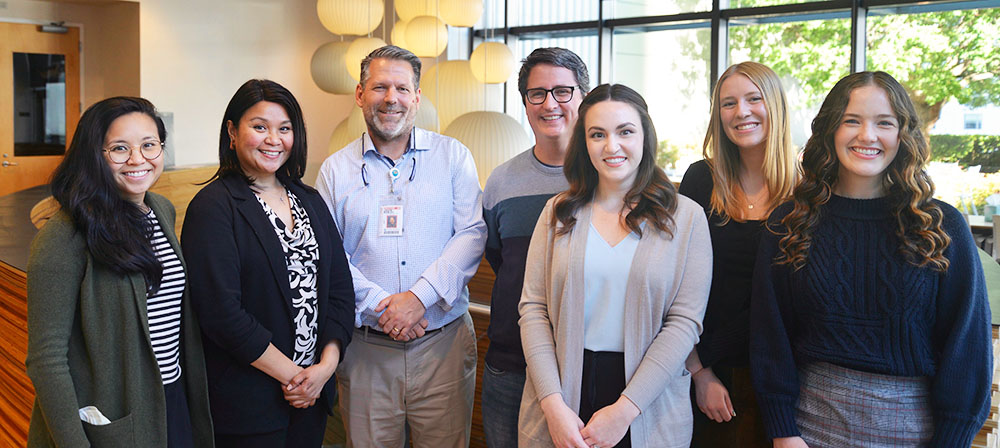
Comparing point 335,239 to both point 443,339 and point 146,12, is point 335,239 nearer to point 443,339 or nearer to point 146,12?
Result: point 443,339

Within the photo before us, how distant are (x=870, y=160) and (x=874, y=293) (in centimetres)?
31

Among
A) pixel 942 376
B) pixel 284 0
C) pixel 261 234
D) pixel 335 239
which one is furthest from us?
pixel 284 0

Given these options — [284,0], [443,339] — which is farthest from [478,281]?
[284,0]

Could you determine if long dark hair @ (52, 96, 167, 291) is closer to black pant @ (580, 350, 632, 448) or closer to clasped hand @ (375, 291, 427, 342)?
clasped hand @ (375, 291, 427, 342)

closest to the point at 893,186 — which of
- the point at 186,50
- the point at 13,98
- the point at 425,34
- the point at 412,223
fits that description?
the point at 412,223

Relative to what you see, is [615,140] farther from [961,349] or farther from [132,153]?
[132,153]

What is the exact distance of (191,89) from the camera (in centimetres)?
939

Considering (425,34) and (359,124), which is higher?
(425,34)

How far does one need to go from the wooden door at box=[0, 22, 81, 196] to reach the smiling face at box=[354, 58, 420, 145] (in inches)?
291

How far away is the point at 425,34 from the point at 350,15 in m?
0.70

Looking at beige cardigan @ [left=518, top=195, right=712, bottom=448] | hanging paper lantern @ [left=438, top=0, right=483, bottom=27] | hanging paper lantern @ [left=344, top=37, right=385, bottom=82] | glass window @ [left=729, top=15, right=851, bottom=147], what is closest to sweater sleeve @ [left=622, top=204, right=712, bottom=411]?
beige cardigan @ [left=518, top=195, right=712, bottom=448]

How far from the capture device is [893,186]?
6.23 ft

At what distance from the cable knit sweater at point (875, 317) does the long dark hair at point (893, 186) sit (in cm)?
2

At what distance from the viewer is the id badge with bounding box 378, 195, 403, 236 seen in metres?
2.62
